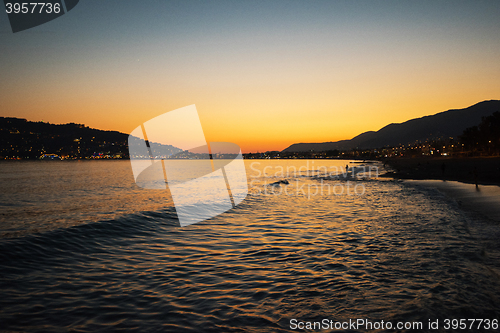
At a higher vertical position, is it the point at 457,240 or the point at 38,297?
the point at 38,297

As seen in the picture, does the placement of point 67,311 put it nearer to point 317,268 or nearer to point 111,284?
point 111,284

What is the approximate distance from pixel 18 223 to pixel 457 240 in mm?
23873

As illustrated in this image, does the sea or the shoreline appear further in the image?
the shoreline

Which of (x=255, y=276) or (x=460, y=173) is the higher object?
(x=255, y=276)

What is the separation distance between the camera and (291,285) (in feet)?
24.6

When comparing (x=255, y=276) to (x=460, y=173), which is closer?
(x=255, y=276)

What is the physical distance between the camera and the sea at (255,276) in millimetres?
5703

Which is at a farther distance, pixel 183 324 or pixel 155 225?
pixel 155 225

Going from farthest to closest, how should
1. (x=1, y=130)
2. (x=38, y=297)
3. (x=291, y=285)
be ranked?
(x=1, y=130), (x=291, y=285), (x=38, y=297)

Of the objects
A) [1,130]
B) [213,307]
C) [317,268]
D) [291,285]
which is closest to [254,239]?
[317,268]

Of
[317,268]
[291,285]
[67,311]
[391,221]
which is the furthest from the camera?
[391,221]

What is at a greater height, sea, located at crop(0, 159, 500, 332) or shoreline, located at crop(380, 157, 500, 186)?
sea, located at crop(0, 159, 500, 332)

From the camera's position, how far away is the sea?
570 cm

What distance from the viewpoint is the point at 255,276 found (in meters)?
8.26
